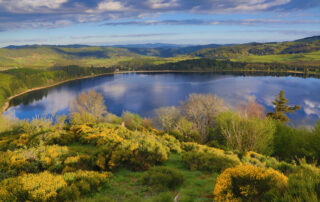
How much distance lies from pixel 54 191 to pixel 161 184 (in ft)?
16.8

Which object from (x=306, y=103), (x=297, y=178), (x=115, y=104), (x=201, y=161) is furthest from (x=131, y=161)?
(x=306, y=103)

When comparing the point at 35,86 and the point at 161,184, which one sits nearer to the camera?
the point at 161,184

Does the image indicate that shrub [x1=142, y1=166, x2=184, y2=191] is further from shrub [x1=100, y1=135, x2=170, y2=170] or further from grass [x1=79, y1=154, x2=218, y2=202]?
shrub [x1=100, y1=135, x2=170, y2=170]

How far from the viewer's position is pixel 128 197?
9539mm

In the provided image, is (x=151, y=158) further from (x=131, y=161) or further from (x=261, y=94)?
(x=261, y=94)

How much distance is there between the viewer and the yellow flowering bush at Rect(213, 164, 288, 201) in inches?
285

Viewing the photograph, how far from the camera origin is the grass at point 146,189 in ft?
29.5

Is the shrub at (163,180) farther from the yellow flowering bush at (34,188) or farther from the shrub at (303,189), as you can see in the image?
the shrub at (303,189)

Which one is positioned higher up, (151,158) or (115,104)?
(151,158)

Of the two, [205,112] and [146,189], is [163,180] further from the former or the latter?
[205,112]

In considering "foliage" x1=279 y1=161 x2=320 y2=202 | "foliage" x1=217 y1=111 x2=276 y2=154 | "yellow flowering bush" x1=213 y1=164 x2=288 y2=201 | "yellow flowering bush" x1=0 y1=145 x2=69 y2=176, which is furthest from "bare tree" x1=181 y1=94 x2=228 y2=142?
"foliage" x1=279 y1=161 x2=320 y2=202

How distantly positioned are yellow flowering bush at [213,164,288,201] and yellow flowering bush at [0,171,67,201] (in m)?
7.20

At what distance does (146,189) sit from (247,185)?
203 inches

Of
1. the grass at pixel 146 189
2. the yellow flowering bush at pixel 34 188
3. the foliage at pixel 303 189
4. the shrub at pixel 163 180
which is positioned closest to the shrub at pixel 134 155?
the grass at pixel 146 189
